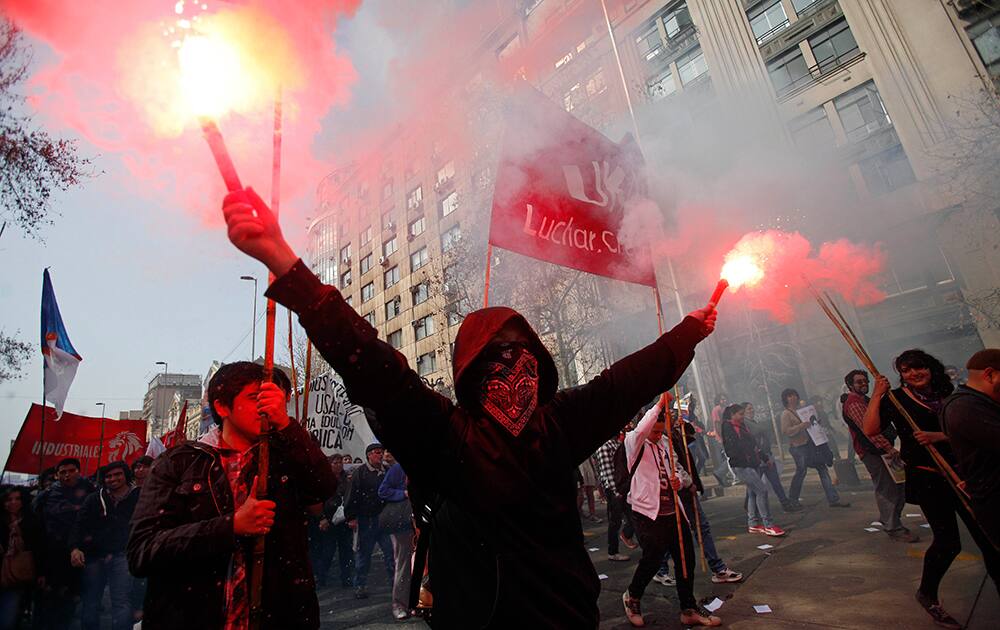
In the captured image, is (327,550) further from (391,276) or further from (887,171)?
(391,276)

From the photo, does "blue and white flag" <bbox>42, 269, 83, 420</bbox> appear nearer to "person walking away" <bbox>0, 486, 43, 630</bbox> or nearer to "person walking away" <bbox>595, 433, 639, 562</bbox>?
"person walking away" <bbox>0, 486, 43, 630</bbox>

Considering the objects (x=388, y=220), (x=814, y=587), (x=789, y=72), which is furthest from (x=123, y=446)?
(x=388, y=220)

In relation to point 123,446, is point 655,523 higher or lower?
lower

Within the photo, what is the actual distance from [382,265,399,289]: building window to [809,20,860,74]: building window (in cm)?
2960

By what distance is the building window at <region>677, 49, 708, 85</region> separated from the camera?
928 inches

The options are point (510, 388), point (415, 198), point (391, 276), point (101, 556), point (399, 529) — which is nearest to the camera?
point (510, 388)

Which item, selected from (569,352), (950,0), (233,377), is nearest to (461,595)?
(233,377)

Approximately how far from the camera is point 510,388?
5.32 feet

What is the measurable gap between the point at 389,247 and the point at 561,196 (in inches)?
1464

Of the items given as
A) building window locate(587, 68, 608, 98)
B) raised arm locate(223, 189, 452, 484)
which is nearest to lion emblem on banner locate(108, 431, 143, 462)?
raised arm locate(223, 189, 452, 484)

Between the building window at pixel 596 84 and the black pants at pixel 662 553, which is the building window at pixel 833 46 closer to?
the building window at pixel 596 84

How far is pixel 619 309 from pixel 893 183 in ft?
38.0

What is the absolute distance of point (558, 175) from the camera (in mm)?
4945

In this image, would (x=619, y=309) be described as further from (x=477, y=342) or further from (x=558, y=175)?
(x=477, y=342)
